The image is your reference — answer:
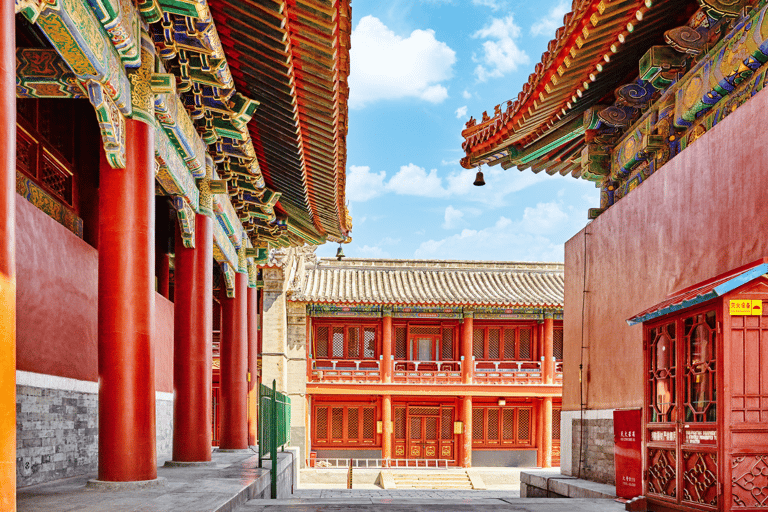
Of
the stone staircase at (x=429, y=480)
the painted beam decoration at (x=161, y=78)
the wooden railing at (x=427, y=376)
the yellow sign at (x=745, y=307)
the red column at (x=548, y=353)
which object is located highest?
the painted beam decoration at (x=161, y=78)

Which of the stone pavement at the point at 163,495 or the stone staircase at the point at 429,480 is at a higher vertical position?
the stone pavement at the point at 163,495

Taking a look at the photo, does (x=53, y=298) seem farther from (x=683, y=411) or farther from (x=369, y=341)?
(x=369, y=341)

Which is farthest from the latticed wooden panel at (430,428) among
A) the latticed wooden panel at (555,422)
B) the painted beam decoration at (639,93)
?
the painted beam decoration at (639,93)

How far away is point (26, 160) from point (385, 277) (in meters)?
19.1

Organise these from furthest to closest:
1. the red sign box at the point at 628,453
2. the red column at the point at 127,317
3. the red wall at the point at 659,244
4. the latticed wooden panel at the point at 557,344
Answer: the latticed wooden panel at the point at 557,344 → the red sign box at the point at 628,453 → the red column at the point at 127,317 → the red wall at the point at 659,244

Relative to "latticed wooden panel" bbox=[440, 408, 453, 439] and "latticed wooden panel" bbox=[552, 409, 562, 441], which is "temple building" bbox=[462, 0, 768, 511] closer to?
"latticed wooden panel" bbox=[440, 408, 453, 439]

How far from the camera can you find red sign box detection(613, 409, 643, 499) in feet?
23.4

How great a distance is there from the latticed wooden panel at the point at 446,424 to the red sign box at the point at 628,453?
16309mm

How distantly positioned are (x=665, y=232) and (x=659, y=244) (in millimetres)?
194

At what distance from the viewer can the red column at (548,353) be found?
23319 mm

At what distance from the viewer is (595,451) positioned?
934 centimetres

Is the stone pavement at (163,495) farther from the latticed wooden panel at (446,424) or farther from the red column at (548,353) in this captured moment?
Result: the red column at (548,353)

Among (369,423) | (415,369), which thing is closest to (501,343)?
(415,369)

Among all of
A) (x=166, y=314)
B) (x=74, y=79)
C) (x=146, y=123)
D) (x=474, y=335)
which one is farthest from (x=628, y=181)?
(x=474, y=335)
